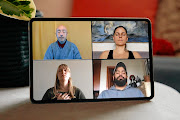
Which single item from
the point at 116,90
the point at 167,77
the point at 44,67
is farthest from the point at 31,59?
the point at 167,77

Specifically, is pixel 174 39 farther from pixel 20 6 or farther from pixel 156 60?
pixel 20 6

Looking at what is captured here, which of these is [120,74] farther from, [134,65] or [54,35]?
[54,35]

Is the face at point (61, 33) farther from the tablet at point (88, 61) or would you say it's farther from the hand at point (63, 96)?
the hand at point (63, 96)

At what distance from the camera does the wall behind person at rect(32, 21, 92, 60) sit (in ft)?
1.29

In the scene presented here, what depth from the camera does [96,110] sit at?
1.15ft

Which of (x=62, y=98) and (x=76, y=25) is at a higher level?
(x=76, y=25)

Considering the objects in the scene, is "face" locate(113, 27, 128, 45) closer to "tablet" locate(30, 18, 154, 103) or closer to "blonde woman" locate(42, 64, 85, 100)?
"tablet" locate(30, 18, 154, 103)

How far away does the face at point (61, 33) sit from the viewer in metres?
0.40

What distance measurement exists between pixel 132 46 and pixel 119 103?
12cm

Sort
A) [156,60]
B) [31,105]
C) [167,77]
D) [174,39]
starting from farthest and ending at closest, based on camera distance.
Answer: [174,39]
[156,60]
[167,77]
[31,105]

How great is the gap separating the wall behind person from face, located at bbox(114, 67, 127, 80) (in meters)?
0.06

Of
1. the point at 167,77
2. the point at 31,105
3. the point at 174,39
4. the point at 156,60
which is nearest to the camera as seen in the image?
the point at 31,105

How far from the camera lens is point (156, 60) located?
3.07 ft

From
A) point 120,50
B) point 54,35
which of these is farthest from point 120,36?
point 54,35
